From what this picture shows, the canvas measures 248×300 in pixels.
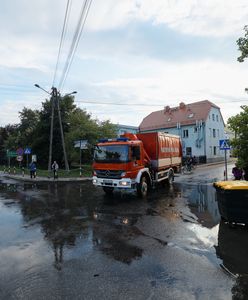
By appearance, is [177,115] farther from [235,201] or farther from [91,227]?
[91,227]

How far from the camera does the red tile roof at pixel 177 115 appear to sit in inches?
1895

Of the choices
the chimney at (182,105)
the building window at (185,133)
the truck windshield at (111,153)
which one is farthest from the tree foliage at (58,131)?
the chimney at (182,105)

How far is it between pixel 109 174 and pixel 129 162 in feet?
3.84

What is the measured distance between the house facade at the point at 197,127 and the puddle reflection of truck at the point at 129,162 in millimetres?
30718

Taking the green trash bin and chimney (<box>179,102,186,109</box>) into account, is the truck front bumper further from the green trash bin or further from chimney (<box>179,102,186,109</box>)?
chimney (<box>179,102,186,109</box>)

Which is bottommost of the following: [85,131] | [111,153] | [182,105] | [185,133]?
[111,153]

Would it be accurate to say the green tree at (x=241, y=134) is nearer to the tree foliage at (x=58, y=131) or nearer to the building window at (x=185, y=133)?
the tree foliage at (x=58, y=131)

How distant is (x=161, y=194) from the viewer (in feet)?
48.6

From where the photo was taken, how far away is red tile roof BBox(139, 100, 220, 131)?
158ft

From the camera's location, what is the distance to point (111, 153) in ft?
44.4

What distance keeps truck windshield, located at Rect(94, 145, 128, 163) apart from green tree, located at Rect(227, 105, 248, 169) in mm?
4838

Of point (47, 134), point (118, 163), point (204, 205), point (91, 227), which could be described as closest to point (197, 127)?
point (47, 134)

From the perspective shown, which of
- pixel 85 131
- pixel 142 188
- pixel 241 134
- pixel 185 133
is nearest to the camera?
pixel 241 134

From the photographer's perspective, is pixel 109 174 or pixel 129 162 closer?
pixel 129 162
